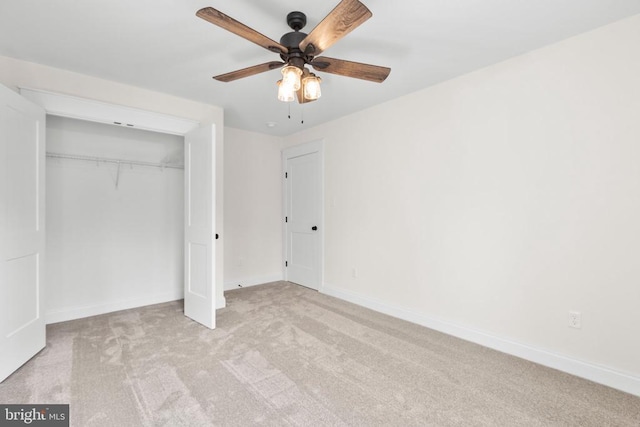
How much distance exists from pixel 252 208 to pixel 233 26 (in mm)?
3426

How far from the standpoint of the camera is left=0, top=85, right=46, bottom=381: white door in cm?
211

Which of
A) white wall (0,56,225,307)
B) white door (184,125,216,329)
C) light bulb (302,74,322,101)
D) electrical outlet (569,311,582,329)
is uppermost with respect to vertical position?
white wall (0,56,225,307)

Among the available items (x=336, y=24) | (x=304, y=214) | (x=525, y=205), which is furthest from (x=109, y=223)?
(x=525, y=205)

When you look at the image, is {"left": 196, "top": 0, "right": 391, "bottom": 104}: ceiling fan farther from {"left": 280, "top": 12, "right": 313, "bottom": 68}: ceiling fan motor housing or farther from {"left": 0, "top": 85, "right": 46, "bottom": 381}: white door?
{"left": 0, "top": 85, "right": 46, "bottom": 381}: white door

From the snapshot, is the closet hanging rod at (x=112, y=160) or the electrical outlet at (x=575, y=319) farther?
the closet hanging rod at (x=112, y=160)

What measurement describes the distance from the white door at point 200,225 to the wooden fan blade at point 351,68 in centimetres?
155

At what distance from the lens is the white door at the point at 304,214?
4.38m

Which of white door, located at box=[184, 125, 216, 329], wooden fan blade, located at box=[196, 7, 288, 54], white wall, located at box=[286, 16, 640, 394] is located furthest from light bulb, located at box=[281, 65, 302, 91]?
white wall, located at box=[286, 16, 640, 394]

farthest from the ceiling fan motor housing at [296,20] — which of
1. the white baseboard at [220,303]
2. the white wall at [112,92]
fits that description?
the white baseboard at [220,303]

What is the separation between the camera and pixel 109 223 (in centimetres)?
353

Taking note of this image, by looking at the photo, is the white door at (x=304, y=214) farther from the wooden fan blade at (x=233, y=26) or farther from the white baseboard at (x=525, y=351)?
the wooden fan blade at (x=233, y=26)

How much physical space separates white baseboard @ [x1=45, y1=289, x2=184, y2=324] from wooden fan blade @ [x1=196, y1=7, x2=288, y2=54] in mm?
3445

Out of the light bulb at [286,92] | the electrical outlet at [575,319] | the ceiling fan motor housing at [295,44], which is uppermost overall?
the ceiling fan motor housing at [295,44]

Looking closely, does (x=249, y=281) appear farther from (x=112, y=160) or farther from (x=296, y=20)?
(x=296, y=20)
